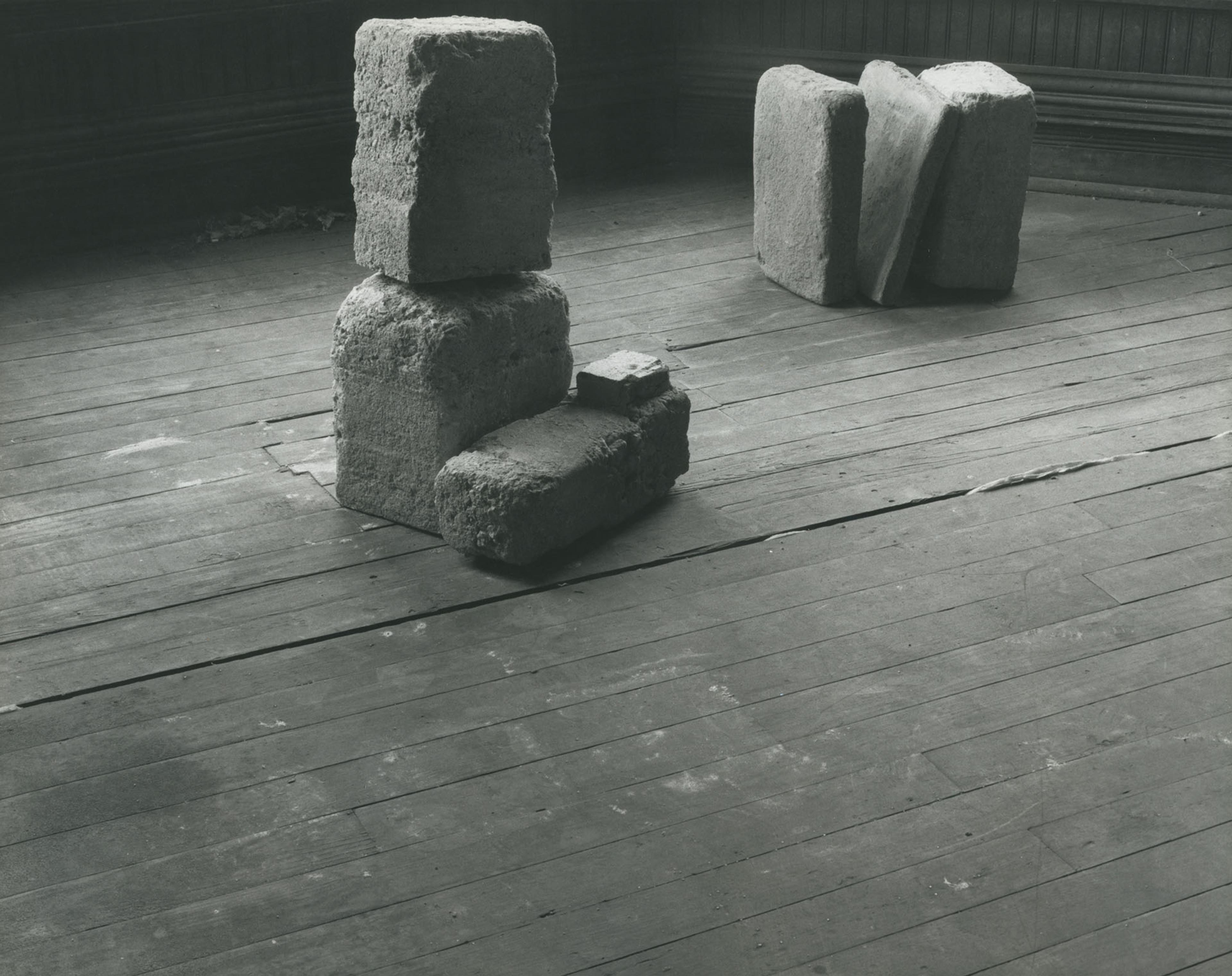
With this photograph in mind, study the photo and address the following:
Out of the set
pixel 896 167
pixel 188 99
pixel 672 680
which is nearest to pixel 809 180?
pixel 896 167

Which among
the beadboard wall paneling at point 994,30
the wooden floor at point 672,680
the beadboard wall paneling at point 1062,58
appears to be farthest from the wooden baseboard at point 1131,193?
the wooden floor at point 672,680

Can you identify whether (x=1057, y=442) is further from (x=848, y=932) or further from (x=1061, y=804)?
(x=848, y=932)

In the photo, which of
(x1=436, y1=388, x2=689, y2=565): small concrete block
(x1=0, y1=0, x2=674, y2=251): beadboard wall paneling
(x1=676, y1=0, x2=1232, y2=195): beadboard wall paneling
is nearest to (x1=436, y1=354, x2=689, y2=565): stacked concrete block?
(x1=436, y1=388, x2=689, y2=565): small concrete block

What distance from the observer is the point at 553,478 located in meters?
3.79

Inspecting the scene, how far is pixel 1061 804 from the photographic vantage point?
294cm

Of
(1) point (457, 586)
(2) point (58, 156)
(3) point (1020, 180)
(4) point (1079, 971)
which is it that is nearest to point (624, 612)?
(1) point (457, 586)

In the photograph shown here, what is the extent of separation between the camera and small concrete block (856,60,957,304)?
543 cm

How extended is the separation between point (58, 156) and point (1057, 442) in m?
4.24

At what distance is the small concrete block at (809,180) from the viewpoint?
5.40 meters

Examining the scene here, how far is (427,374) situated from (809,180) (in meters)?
2.19

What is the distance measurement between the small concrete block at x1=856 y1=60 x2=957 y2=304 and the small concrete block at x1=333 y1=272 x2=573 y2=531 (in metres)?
1.83

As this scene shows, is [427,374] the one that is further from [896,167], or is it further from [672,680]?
[896,167]

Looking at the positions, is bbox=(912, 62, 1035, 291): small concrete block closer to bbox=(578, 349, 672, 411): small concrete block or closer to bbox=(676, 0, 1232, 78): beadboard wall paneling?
bbox=(676, 0, 1232, 78): beadboard wall paneling

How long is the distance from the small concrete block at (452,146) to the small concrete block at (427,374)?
76mm
